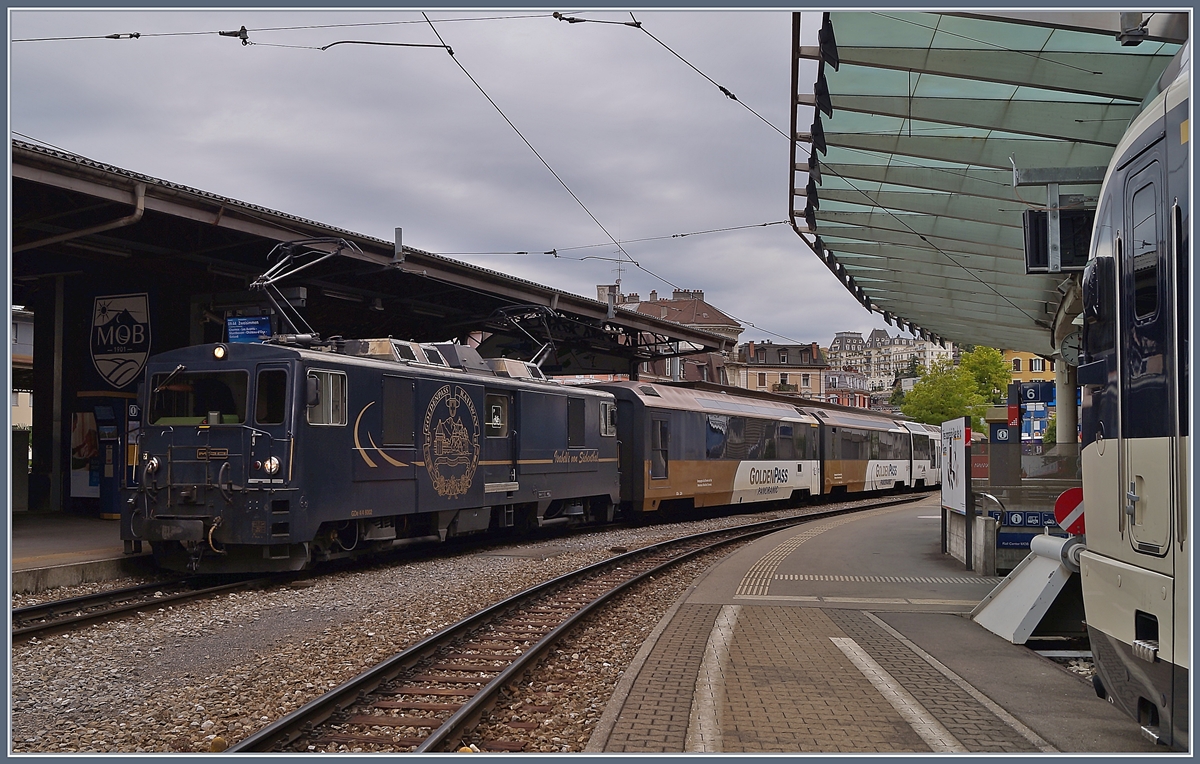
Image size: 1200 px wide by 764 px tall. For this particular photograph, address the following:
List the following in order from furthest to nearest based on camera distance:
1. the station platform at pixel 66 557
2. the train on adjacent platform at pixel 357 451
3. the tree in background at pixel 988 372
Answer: the tree in background at pixel 988 372 → the train on adjacent platform at pixel 357 451 → the station platform at pixel 66 557

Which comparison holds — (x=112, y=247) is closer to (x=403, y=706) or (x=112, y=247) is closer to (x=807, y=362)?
(x=403, y=706)

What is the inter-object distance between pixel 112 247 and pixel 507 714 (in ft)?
44.9

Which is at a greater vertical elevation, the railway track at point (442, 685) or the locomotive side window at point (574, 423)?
the locomotive side window at point (574, 423)

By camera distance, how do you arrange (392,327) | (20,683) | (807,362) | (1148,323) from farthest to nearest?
(807,362)
(392,327)
(20,683)
(1148,323)

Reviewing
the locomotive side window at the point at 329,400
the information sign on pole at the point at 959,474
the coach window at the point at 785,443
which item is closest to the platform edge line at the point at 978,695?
the information sign on pole at the point at 959,474

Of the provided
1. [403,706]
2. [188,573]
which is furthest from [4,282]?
[188,573]

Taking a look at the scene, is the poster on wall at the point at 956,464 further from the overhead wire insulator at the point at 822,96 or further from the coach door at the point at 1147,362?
the coach door at the point at 1147,362

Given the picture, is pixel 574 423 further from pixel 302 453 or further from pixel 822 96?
pixel 822 96

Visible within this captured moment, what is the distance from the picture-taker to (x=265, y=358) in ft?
38.1

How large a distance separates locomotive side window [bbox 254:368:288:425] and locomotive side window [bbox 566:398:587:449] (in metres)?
A: 7.00

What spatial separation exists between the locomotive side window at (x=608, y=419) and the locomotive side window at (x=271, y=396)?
27.9 ft

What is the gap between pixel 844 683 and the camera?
6762mm

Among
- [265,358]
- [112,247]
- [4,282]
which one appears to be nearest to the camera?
[4,282]

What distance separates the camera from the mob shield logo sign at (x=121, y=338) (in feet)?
59.6
